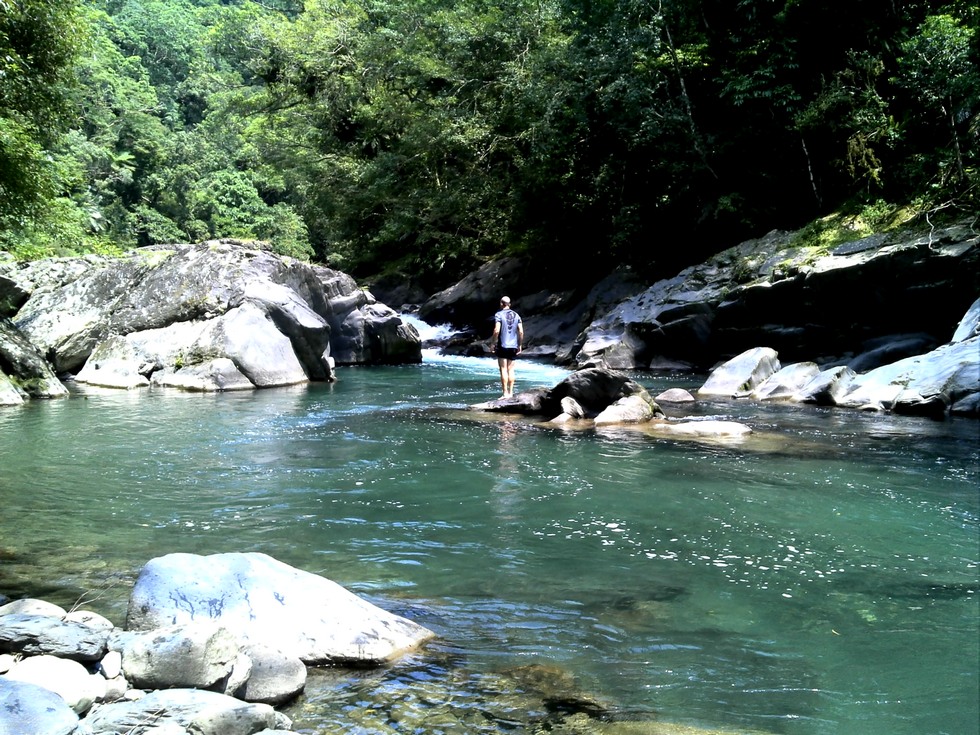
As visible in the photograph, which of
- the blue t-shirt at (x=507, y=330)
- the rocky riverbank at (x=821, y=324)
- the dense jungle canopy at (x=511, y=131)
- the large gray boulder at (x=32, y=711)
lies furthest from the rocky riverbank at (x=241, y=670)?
the rocky riverbank at (x=821, y=324)

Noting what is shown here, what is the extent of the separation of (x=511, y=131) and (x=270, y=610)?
89.2ft

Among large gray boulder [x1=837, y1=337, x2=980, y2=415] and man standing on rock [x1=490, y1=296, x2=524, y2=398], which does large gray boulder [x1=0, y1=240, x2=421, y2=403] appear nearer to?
man standing on rock [x1=490, y1=296, x2=524, y2=398]

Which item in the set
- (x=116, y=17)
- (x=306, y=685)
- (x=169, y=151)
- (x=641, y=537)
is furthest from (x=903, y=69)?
(x=116, y=17)

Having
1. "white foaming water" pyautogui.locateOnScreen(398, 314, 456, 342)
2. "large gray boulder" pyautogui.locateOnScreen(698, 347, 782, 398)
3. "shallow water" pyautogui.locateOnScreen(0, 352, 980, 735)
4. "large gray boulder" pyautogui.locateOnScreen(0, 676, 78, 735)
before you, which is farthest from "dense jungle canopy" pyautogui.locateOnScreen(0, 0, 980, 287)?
"large gray boulder" pyautogui.locateOnScreen(0, 676, 78, 735)

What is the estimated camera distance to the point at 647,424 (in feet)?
39.0

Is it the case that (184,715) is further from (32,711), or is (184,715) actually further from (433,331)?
(433,331)

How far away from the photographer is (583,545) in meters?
6.28

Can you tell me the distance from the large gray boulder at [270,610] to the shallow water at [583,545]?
17 centimetres

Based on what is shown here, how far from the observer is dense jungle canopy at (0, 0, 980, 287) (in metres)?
16.9

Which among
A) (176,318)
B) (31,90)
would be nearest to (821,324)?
(176,318)

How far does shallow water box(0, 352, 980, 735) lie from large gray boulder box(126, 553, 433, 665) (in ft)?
0.57

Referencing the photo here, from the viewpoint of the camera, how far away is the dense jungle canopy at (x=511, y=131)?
16.9m

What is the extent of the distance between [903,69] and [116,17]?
57.9m

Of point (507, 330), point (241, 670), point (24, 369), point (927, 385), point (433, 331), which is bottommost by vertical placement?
point (241, 670)
